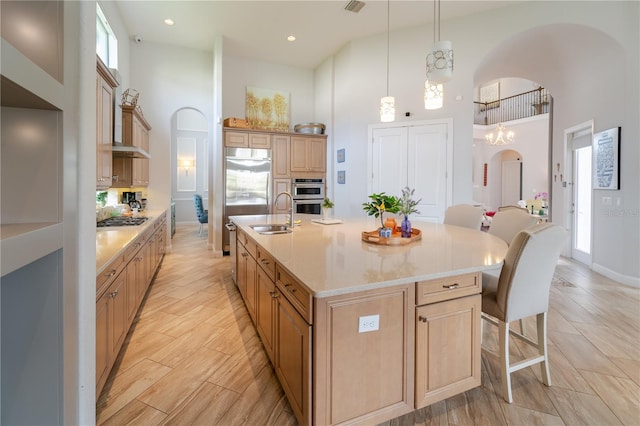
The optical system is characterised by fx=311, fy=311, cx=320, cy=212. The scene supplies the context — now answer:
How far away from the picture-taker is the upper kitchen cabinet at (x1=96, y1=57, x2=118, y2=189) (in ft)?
8.80

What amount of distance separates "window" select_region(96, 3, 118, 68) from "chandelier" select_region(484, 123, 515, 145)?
1048 centimetres

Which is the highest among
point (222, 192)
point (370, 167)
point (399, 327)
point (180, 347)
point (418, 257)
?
point (370, 167)

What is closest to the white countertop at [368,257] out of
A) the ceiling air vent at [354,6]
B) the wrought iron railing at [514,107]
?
the ceiling air vent at [354,6]

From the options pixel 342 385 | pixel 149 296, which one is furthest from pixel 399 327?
pixel 149 296

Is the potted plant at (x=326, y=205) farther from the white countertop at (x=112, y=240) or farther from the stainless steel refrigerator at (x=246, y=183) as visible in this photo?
the stainless steel refrigerator at (x=246, y=183)

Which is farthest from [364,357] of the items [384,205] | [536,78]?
[536,78]

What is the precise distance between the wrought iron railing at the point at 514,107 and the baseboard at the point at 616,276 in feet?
23.8

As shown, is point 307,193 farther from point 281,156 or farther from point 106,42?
point 106,42

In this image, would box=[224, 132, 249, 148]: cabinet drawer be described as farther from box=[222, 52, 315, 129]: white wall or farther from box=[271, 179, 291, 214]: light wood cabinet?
box=[271, 179, 291, 214]: light wood cabinet

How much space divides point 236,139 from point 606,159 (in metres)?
5.70

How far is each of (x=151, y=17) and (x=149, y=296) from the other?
4.18m

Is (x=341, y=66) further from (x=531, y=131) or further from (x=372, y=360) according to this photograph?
(x=531, y=131)

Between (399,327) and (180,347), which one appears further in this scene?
(180,347)

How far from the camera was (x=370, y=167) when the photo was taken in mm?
5336
